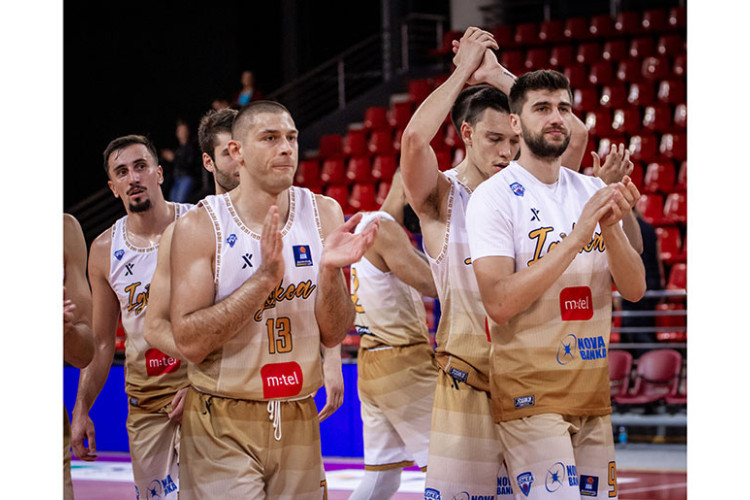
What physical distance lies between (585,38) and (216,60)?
550 cm

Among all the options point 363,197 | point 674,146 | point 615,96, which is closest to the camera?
point 674,146

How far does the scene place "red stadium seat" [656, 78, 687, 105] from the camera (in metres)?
13.0

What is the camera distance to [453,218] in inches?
176

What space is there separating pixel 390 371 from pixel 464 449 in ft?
5.20

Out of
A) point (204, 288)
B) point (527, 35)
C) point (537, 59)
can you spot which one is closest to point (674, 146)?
point (537, 59)

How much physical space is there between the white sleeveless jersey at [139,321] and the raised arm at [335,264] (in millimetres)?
1374

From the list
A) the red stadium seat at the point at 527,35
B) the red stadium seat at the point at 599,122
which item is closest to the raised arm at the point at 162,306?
the red stadium seat at the point at 599,122

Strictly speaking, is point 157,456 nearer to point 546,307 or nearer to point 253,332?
point 253,332

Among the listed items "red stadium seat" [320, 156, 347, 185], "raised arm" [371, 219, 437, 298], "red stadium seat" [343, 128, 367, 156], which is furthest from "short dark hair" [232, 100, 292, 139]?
"red stadium seat" [343, 128, 367, 156]

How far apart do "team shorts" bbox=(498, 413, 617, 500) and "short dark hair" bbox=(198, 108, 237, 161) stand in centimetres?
228

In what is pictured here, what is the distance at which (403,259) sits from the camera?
17.5 ft

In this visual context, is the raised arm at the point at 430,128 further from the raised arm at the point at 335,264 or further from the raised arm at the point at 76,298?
the raised arm at the point at 76,298

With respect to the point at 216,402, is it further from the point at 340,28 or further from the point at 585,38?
the point at 340,28
